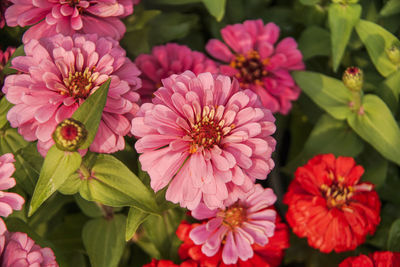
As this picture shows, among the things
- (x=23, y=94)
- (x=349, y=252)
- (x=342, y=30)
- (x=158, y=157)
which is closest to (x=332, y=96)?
(x=342, y=30)

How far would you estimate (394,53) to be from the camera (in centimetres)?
85

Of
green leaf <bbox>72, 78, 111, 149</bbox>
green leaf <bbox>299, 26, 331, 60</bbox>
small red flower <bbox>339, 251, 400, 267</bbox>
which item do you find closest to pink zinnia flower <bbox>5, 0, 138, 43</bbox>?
green leaf <bbox>72, 78, 111, 149</bbox>

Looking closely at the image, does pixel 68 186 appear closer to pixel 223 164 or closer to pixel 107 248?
pixel 107 248

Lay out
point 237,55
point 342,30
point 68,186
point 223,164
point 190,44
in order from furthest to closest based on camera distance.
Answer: point 190,44, point 237,55, point 342,30, point 68,186, point 223,164

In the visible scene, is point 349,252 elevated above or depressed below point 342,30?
below

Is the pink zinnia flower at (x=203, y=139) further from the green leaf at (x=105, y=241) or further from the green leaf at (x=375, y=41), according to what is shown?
the green leaf at (x=375, y=41)

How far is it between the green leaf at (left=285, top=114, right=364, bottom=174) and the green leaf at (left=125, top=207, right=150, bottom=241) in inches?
16.3

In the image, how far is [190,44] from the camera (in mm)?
1163

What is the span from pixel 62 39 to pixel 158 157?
0.25 meters

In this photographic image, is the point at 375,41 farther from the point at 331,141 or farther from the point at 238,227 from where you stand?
the point at 238,227

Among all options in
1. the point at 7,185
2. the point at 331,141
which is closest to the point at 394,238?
the point at 331,141

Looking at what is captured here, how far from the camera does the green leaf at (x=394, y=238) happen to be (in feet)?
2.83

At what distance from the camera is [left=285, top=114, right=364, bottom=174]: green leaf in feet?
3.21

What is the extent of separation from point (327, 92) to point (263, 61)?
151mm
